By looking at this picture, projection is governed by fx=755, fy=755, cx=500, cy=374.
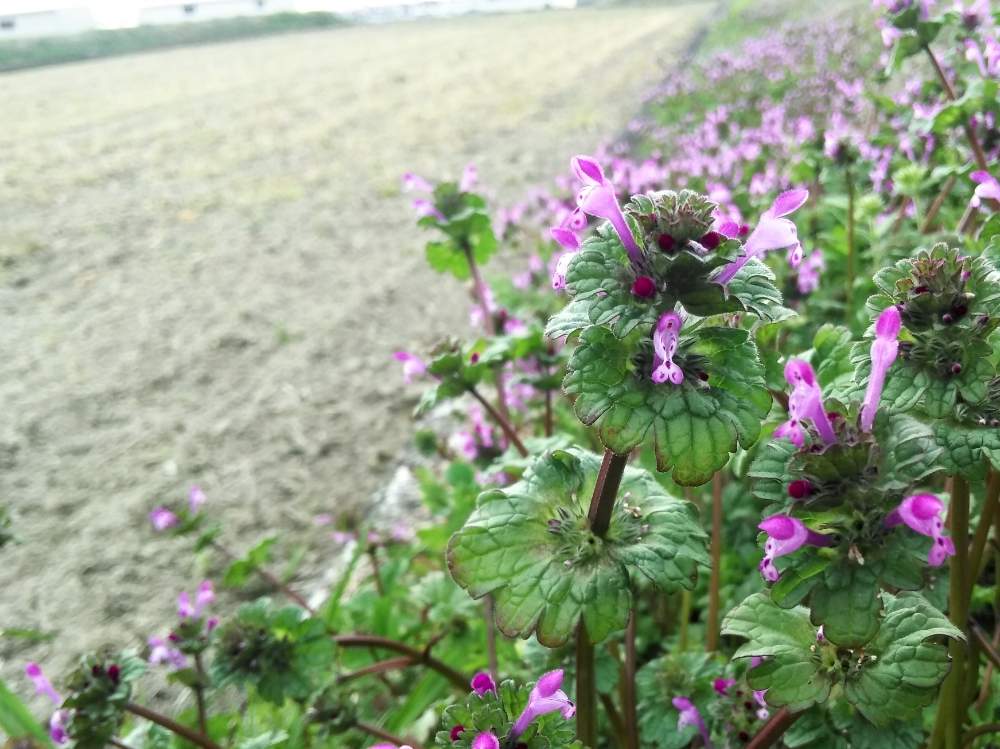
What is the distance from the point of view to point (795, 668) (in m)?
0.93

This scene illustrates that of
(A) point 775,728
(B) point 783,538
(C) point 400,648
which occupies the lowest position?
(C) point 400,648

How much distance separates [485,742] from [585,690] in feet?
0.90

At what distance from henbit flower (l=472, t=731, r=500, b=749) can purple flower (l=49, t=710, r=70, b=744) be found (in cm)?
96

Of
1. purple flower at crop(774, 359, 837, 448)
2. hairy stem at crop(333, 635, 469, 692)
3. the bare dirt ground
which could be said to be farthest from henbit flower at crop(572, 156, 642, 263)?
the bare dirt ground

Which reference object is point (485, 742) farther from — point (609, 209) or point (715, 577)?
point (715, 577)

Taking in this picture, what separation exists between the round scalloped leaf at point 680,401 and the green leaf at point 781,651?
0.85 feet

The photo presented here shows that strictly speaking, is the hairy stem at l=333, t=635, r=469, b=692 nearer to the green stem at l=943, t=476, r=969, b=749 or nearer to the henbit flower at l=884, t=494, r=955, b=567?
the green stem at l=943, t=476, r=969, b=749

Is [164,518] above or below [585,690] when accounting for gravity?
below

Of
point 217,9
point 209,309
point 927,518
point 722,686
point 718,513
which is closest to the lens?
point 927,518

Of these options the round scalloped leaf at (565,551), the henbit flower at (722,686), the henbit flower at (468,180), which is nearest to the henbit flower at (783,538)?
the round scalloped leaf at (565,551)

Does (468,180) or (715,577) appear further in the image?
(468,180)

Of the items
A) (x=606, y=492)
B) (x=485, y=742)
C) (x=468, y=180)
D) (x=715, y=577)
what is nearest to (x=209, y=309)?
(x=468, y=180)

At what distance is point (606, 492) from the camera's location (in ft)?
3.00

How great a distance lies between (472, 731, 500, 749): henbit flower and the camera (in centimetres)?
77
